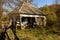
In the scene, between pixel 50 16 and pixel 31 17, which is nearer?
pixel 50 16

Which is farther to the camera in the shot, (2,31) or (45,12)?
(45,12)

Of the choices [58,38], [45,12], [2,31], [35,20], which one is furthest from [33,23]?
[2,31]

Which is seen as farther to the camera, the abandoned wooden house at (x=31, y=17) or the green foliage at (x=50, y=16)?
the green foliage at (x=50, y=16)

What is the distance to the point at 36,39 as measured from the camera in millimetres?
19625

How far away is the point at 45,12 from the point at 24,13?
480cm

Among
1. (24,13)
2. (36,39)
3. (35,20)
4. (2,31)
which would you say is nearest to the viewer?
(2,31)

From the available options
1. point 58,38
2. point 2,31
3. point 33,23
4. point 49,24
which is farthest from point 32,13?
point 2,31

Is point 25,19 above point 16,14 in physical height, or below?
below

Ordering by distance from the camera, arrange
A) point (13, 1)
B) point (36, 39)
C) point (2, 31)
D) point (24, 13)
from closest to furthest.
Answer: point (13, 1) < point (2, 31) < point (36, 39) < point (24, 13)

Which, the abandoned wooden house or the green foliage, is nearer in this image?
the abandoned wooden house

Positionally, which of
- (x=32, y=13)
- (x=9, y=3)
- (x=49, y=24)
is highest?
(x=9, y=3)

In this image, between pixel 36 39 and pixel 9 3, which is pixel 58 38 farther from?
pixel 9 3

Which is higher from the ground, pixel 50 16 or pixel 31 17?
pixel 50 16

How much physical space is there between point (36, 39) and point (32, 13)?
10.9 meters
